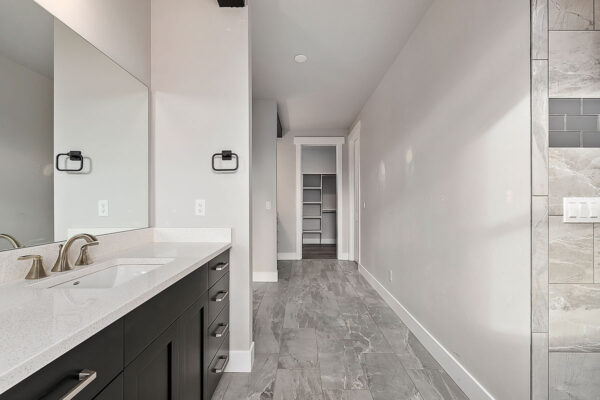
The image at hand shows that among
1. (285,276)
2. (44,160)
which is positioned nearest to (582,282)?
(44,160)

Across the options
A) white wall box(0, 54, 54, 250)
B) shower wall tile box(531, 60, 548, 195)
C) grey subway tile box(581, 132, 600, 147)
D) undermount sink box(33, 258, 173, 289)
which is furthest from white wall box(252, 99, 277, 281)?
grey subway tile box(581, 132, 600, 147)

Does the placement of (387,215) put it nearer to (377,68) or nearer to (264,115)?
(377,68)

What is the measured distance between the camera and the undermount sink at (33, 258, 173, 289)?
1.13m

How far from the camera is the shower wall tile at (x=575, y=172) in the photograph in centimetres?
123

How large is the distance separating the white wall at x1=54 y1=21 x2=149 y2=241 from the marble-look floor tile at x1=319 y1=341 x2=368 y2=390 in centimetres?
160

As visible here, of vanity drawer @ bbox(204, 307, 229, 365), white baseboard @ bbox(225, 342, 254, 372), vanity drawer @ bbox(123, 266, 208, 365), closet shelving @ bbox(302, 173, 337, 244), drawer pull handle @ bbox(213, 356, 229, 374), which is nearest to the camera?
vanity drawer @ bbox(123, 266, 208, 365)

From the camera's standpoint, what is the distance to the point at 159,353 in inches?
40.6

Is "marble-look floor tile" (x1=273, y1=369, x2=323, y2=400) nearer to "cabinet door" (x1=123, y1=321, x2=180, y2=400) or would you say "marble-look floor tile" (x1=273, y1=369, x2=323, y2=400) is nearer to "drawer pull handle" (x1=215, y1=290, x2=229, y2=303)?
"drawer pull handle" (x1=215, y1=290, x2=229, y2=303)

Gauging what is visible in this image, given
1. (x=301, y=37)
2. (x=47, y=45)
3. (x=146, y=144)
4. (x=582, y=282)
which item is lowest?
(x=582, y=282)

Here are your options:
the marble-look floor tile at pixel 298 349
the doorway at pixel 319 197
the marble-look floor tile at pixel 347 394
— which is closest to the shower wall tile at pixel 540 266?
the marble-look floor tile at pixel 347 394

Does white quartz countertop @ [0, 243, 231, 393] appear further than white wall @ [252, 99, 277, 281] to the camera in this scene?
No

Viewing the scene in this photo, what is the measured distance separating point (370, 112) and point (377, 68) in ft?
2.90

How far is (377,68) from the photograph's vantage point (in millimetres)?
3240

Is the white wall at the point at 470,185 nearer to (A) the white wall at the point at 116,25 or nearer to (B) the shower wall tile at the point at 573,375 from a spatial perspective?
(B) the shower wall tile at the point at 573,375
